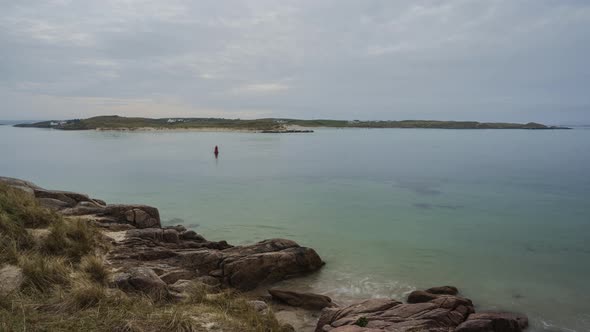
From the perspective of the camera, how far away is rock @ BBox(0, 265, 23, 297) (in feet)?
21.6

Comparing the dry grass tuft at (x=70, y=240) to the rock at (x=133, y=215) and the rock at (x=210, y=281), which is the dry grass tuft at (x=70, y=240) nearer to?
the rock at (x=210, y=281)

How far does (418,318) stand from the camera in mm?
8438

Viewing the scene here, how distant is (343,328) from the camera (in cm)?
750

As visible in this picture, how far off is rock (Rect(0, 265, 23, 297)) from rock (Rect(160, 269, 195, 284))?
381cm

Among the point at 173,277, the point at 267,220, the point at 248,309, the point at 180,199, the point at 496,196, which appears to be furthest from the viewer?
the point at 496,196

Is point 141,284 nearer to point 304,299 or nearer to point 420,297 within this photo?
point 304,299

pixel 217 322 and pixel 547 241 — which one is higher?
pixel 217 322

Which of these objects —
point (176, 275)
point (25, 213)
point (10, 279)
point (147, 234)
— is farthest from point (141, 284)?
point (147, 234)

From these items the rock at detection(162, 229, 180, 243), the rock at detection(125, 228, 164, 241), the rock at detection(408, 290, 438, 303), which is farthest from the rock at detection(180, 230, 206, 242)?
the rock at detection(408, 290, 438, 303)

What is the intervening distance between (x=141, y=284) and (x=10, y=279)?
7.38 feet

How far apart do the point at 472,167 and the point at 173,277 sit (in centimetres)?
3986

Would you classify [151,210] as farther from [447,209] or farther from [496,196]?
[496,196]

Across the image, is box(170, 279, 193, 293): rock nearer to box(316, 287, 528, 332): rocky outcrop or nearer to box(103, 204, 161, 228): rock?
box(316, 287, 528, 332): rocky outcrop

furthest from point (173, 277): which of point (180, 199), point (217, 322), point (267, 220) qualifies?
point (180, 199)
